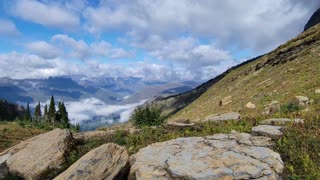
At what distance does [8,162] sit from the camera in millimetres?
19172

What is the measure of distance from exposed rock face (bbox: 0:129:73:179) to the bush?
54.1ft

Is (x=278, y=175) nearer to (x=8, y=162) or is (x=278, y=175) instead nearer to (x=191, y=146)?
(x=191, y=146)

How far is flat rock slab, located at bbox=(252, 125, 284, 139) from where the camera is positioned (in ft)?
55.8

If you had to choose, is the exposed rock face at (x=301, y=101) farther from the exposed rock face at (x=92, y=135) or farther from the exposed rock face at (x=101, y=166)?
the exposed rock face at (x=101, y=166)

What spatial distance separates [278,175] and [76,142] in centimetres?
1259

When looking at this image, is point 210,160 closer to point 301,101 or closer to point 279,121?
point 279,121

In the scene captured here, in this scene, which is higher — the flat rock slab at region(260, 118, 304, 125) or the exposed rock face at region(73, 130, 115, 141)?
the exposed rock face at region(73, 130, 115, 141)

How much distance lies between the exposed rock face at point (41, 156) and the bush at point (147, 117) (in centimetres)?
1649

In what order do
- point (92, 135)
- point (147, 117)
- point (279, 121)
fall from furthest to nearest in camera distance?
point (147, 117) → point (92, 135) → point (279, 121)

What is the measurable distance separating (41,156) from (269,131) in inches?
464

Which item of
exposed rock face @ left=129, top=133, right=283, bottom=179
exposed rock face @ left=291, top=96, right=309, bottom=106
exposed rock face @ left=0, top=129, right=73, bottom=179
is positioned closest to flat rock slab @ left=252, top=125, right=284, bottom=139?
exposed rock face @ left=129, top=133, right=283, bottom=179

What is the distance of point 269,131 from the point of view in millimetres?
17547

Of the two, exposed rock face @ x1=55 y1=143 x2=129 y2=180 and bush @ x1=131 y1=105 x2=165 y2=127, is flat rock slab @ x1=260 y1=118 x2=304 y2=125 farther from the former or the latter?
bush @ x1=131 y1=105 x2=165 y2=127

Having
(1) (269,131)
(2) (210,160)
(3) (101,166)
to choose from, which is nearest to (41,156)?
(3) (101,166)
